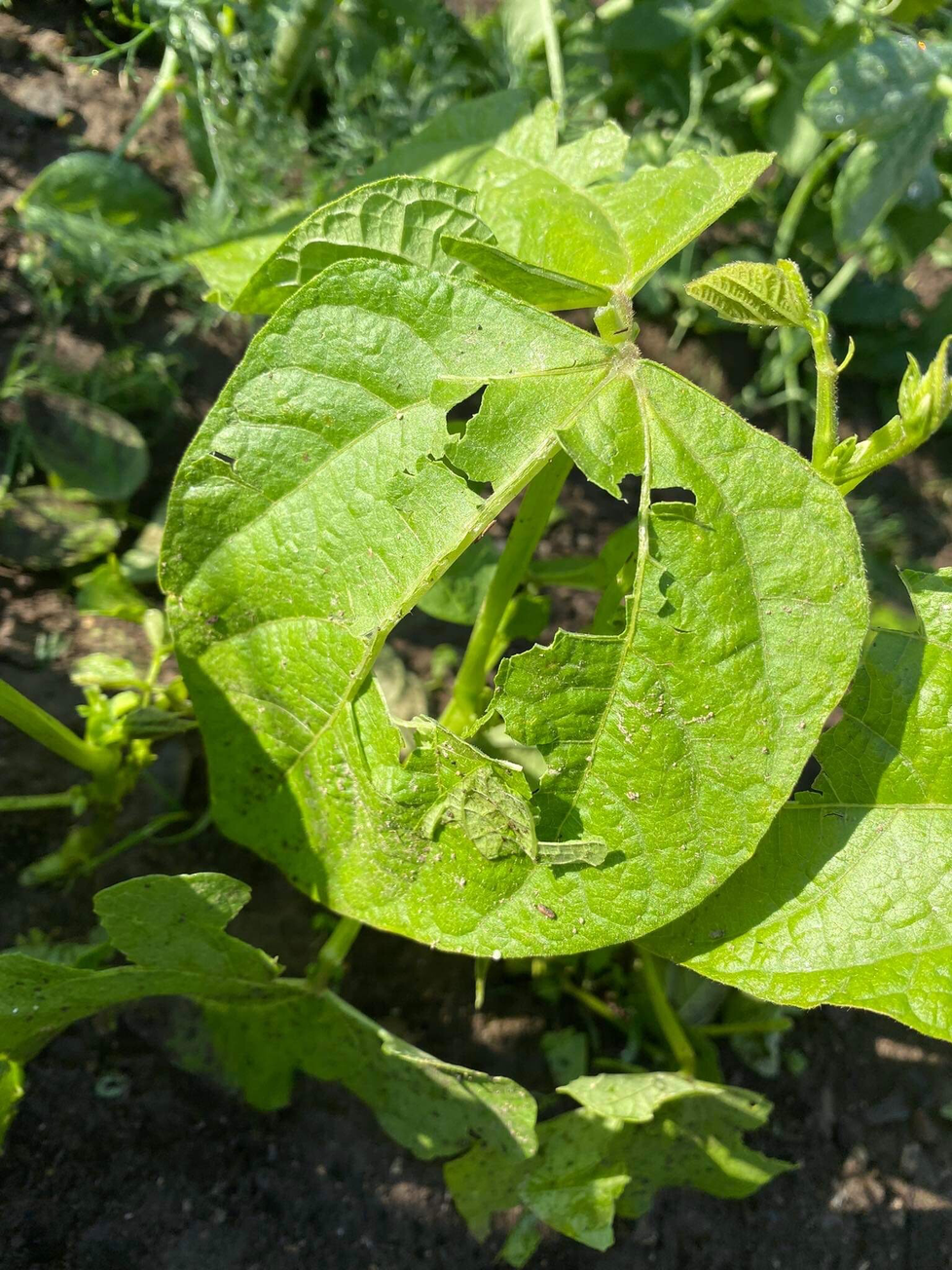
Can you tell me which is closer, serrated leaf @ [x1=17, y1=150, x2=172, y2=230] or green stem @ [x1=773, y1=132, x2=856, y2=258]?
serrated leaf @ [x1=17, y1=150, x2=172, y2=230]

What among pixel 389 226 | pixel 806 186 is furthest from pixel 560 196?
pixel 806 186

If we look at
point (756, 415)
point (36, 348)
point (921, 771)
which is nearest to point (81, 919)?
point (36, 348)

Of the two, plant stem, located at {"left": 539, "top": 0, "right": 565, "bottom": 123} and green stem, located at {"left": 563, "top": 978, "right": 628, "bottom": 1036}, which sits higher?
plant stem, located at {"left": 539, "top": 0, "right": 565, "bottom": 123}

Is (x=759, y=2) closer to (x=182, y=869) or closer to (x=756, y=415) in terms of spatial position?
(x=756, y=415)

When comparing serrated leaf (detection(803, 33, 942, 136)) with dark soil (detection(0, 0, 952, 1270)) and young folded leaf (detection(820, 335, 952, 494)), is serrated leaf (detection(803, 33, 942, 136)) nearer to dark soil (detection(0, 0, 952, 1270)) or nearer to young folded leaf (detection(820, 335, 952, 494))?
young folded leaf (detection(820, 335, 952, 494))

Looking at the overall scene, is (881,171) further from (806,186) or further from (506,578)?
(506,578)

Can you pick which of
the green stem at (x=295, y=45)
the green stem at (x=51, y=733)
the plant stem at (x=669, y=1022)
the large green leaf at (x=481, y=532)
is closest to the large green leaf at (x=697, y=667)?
the large green leaf at (x=481, y=532)

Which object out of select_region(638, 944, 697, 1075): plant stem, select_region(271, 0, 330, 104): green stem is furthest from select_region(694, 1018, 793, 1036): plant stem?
select_region(271, 0, 330, 104): green stem

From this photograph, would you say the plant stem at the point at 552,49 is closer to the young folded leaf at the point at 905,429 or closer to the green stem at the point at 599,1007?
the young folded leaf at the point at 905,429
